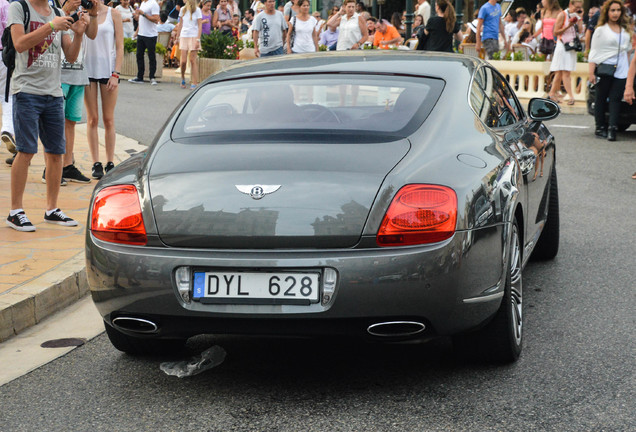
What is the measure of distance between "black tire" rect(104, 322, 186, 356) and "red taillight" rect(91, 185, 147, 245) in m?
0.58

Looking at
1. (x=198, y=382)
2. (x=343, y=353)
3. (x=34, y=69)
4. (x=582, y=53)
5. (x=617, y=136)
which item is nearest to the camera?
(x=198, y=382)

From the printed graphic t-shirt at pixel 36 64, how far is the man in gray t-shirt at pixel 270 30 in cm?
949

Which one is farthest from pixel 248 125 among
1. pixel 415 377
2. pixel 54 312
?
pixel 54 312

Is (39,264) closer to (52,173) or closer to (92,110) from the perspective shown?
(52,173)

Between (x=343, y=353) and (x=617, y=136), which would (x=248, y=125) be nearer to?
(x=343, y=353)

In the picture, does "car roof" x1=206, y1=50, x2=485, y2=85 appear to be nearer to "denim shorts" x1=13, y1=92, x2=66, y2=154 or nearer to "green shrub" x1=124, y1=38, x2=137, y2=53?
"denim shorts" x1=13, y1=92, x2=66, y2=154

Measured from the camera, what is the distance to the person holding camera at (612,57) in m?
12.7

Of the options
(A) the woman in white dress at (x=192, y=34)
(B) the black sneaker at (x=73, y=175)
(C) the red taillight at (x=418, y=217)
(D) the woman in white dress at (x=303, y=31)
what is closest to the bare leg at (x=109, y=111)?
(B) the black sneaker at (x=73, y=175)

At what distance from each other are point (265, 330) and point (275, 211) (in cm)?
46

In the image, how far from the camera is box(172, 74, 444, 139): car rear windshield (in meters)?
4.28

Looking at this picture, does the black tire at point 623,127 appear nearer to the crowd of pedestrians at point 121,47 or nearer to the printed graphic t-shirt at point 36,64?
the crowd of pedestrians at point 121,47

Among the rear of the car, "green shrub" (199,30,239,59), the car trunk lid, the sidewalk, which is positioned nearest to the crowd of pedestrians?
the sidewalk

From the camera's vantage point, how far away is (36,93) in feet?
22.0

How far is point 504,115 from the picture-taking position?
5258 mm
